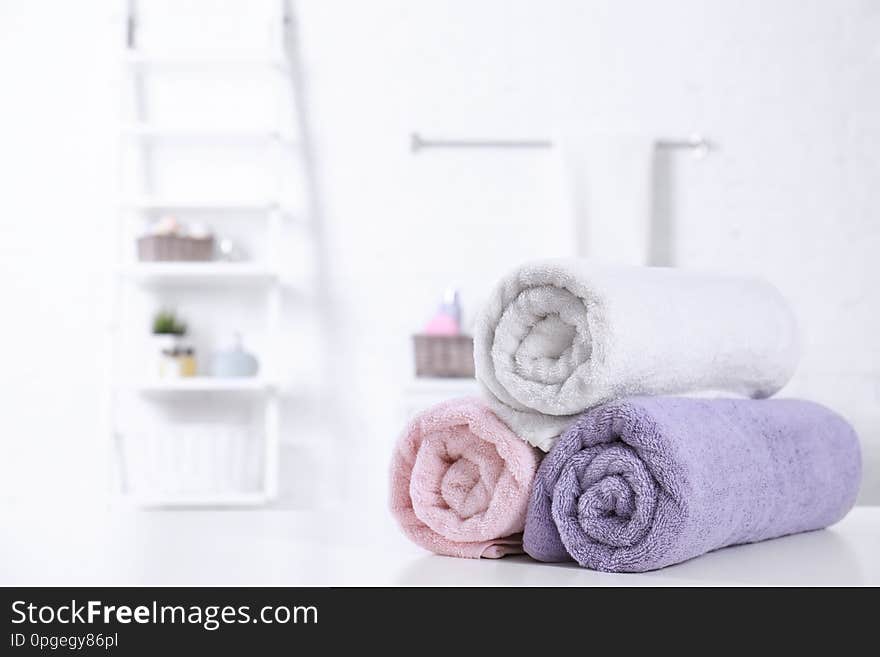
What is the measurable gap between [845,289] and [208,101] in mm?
1514

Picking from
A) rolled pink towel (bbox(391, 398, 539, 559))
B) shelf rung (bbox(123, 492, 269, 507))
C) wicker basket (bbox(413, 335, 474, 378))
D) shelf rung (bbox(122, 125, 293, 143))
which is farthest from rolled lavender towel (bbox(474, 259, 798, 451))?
shelf rung (bbox(122, 125, 293, 143))

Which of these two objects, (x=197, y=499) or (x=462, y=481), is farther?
(x=197, y=499)

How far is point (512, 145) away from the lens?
2500 mm

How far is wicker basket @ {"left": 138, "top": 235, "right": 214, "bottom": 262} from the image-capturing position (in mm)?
2326

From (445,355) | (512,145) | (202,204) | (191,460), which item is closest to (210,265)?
(202,204)

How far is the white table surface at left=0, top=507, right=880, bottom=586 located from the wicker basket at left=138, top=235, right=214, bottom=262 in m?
1.56

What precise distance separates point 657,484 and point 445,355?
5.38 feet

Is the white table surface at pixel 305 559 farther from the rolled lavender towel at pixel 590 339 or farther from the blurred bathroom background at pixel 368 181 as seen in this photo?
the blurred bathroom background at pixel 368 181

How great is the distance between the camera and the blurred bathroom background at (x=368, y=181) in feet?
8.20

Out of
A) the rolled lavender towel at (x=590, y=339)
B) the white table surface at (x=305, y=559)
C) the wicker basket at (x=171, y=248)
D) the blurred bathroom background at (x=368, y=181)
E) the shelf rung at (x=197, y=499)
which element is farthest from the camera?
the blurred bathroom background at (x=368, y=181)

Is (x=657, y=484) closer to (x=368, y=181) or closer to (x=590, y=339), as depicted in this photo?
(x=590, y=339)

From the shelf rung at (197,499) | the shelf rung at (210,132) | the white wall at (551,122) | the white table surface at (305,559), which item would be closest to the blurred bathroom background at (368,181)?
the white wall at (551,122)

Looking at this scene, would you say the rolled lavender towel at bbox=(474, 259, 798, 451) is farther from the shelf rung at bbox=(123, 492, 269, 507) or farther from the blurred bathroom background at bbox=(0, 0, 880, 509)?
the blurred bathroom background at bbox=(0, 0, 880, 509)

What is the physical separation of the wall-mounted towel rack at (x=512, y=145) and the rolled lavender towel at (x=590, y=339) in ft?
5.87
